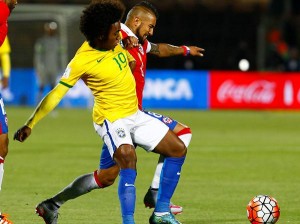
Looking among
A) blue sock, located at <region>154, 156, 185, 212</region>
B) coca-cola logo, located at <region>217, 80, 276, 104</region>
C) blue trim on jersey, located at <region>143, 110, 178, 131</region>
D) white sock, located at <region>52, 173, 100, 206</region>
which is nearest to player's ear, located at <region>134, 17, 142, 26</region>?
blue trim on jersey, located at <region>143, 110, 178, 131</region>

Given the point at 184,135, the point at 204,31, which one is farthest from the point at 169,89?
the point at 184,135

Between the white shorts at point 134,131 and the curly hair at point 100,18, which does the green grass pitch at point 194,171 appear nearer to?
the white shorts at point 134,131

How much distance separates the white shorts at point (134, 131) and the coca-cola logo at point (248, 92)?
63.2 feet

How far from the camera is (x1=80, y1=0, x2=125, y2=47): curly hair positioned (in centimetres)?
840

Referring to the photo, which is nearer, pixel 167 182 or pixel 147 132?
pixel 147 132

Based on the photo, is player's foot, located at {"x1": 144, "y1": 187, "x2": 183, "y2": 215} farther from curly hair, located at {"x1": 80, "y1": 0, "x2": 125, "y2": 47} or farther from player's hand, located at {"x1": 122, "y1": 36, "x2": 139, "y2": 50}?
curly hair, located at {"x1": 80, "y1": 0, "x2": 125, "y2": 47}

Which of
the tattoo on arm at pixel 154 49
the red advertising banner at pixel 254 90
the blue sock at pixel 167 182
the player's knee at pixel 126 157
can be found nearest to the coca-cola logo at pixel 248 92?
the red advertising banner at pixel 254 90

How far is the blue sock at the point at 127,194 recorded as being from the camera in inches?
322

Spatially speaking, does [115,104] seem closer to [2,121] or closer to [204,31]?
[2,121]

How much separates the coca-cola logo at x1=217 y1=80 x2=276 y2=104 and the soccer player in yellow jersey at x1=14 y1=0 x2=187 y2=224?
1924 cm

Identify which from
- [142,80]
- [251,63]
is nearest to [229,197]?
[142,80]

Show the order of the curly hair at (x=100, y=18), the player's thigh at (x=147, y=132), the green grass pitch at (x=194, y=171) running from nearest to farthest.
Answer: the curly hair at (x=100, y=18) → the player's thigh at (x=147, y=132) → the green grass pitch at (x=194, y=171)

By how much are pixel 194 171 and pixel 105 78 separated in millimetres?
5557

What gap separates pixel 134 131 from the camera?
8.70 m
